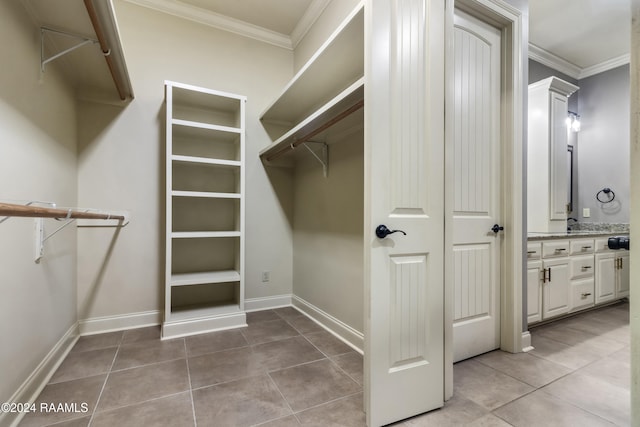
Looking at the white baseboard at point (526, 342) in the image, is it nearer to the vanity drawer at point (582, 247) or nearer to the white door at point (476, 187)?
the white door at point (476, 187)

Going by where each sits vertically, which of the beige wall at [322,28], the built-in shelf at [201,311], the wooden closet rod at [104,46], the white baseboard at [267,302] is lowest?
the white baseboard at [267,302]

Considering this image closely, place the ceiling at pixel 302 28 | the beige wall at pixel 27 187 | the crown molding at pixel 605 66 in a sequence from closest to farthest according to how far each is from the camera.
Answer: the beige wall at pixel 27 187 → the ceiling at pixel 302 28 → the crown molding at pixel 605 66

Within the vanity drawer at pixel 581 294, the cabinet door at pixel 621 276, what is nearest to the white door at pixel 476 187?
the vanity drawer at pixel 581 294

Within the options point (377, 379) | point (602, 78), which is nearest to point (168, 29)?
point (377, 379)

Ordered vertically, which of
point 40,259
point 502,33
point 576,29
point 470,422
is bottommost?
point 470,422

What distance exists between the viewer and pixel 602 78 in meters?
3.91

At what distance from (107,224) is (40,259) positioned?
86 centimetres

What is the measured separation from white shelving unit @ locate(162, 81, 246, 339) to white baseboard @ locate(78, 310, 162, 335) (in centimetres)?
18

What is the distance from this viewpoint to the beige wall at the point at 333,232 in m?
2.22

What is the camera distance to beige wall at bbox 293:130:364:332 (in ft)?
7.29

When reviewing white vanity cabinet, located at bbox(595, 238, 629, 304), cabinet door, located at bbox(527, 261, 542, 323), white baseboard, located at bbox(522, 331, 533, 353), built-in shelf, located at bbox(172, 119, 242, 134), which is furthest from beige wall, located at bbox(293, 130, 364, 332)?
white vanity cabinet, located at bbox(595, 238, 629, 304)

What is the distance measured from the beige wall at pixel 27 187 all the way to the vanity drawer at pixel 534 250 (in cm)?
331

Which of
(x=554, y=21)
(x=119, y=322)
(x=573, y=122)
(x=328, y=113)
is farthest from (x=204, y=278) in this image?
(x=573, y=122)

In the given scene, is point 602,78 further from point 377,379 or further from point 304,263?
point 377,379
